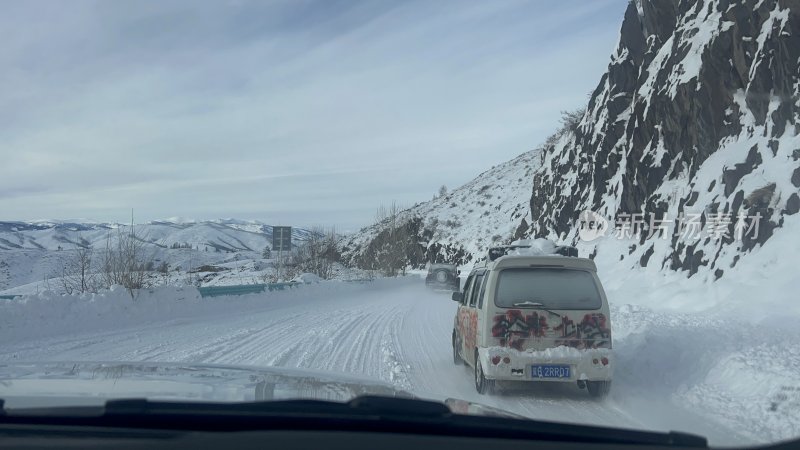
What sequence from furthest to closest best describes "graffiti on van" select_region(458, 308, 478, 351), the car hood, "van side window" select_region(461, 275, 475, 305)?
"van side window" select_region(461, 275, 475, 305), "graffiti on van" select_region(458, 308, 478, 351), the car hood

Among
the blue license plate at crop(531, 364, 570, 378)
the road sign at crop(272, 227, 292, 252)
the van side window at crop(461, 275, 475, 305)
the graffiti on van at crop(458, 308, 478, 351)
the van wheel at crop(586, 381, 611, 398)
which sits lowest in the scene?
the van wheel at crop(586, 381, 611, 398)

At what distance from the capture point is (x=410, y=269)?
10081cm

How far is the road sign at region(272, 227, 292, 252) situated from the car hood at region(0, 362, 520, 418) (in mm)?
35362

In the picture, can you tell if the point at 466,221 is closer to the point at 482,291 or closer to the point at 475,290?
the point at 475,290

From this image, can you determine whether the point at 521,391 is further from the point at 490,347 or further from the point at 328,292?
the point at 328,292

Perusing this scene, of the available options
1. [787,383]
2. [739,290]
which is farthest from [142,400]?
[739,290]

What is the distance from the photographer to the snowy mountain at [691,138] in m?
21.9

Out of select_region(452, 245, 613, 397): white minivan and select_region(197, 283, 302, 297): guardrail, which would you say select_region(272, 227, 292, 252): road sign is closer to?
select_region(197, 283, 302, 297): guardrail

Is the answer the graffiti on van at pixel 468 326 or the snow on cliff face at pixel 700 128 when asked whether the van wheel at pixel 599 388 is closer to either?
the graffiti on van at pixel 468 326

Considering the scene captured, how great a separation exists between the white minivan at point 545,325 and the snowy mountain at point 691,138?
538 inches

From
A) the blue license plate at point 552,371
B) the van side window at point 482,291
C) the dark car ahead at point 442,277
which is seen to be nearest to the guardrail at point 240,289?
the dark car ahead at point 442,277

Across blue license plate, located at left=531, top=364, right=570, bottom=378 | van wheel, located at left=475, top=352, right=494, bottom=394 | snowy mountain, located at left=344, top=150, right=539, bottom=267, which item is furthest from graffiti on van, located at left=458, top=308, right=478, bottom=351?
snowy mountain, located at left=344, top=150, right=539, bottom=267

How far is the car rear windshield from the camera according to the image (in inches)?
357

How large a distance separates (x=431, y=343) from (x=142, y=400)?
12188 millimetres
